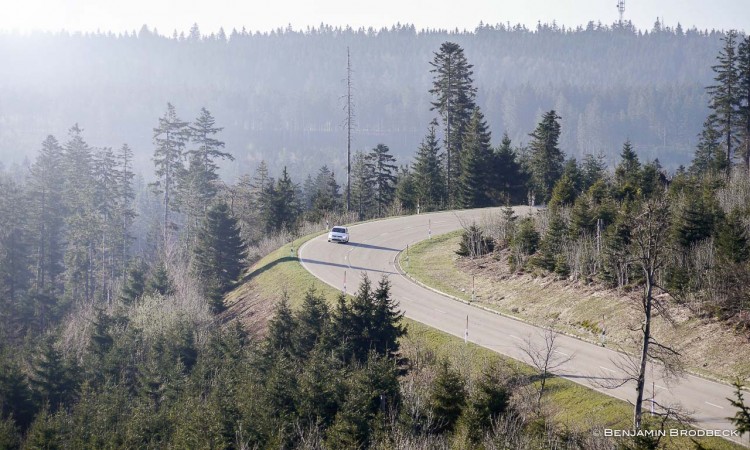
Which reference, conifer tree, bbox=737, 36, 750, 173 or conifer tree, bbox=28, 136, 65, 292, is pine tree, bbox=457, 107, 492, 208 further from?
conifer tree, bbox=28, 136, 65, 292

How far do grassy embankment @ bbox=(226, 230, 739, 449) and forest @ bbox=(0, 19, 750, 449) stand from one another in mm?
1013

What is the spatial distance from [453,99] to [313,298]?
127 feet

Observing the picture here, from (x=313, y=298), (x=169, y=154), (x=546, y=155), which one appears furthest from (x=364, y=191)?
(x=313, y=298)

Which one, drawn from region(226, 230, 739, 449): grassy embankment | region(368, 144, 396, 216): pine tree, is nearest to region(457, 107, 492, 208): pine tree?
region(368, 144, 396, 216): pine tree

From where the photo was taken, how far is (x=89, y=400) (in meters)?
28.2

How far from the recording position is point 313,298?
84.8 feet

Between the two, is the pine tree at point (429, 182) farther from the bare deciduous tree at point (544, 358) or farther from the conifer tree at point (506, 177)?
the bare deciduous tree at point (544, 358)

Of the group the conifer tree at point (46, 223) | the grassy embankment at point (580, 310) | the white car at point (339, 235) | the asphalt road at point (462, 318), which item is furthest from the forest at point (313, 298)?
the white car at point (339, 235)

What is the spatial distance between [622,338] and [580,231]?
708cm

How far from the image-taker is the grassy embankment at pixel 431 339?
18009 mm

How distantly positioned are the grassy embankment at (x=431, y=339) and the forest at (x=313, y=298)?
1.01 metres

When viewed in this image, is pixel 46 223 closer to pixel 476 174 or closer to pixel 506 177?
pixel 476 174

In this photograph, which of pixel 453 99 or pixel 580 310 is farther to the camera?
pixel 453 99

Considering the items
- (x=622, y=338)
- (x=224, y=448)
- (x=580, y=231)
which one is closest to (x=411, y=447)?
(x=224, y=448)
